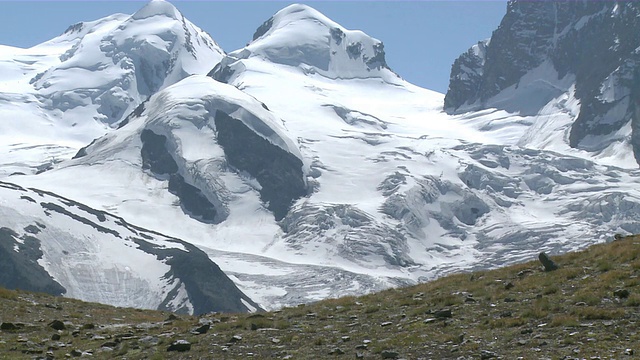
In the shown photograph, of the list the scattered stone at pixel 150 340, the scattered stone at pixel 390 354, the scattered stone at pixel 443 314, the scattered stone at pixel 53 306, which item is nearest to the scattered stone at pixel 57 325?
the scattered stone at pixel 150 340

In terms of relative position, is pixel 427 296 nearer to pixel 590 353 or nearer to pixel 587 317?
pixel 587 317

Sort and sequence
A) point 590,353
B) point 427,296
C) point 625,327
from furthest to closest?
point 427,296
point 625,327
point 590,353

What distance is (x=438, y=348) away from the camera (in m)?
36.5

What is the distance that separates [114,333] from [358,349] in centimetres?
1088

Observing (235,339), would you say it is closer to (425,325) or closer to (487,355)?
(425,325)

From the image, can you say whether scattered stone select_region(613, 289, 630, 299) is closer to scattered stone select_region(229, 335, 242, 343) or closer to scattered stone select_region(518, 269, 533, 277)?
scattered stone select_region(518, 269, 533, 277)

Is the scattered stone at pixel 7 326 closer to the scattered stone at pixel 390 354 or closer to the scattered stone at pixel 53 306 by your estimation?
the scattered stone at pixel 53 306

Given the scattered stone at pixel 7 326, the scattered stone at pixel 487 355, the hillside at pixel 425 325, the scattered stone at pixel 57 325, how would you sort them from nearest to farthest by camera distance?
the scattered stone at pixel 487 355
the hillside at pixel 425 325
the scattered stone at pixel 7 326
the scattered stone at pixel 57 325

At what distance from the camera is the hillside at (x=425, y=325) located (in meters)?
36.1

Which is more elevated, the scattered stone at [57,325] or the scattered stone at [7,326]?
the scattered stone at [57,325]

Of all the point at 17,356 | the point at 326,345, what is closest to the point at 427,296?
the point at 326,345

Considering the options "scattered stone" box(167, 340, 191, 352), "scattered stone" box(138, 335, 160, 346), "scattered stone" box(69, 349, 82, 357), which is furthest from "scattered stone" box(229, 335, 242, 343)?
"scattered stone" box(69, 349, 82, 357)

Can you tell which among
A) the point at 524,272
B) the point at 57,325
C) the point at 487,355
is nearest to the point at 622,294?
the point at 487,355

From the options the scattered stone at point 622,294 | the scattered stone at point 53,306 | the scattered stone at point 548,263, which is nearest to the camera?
the scattered stone at point 622,294
